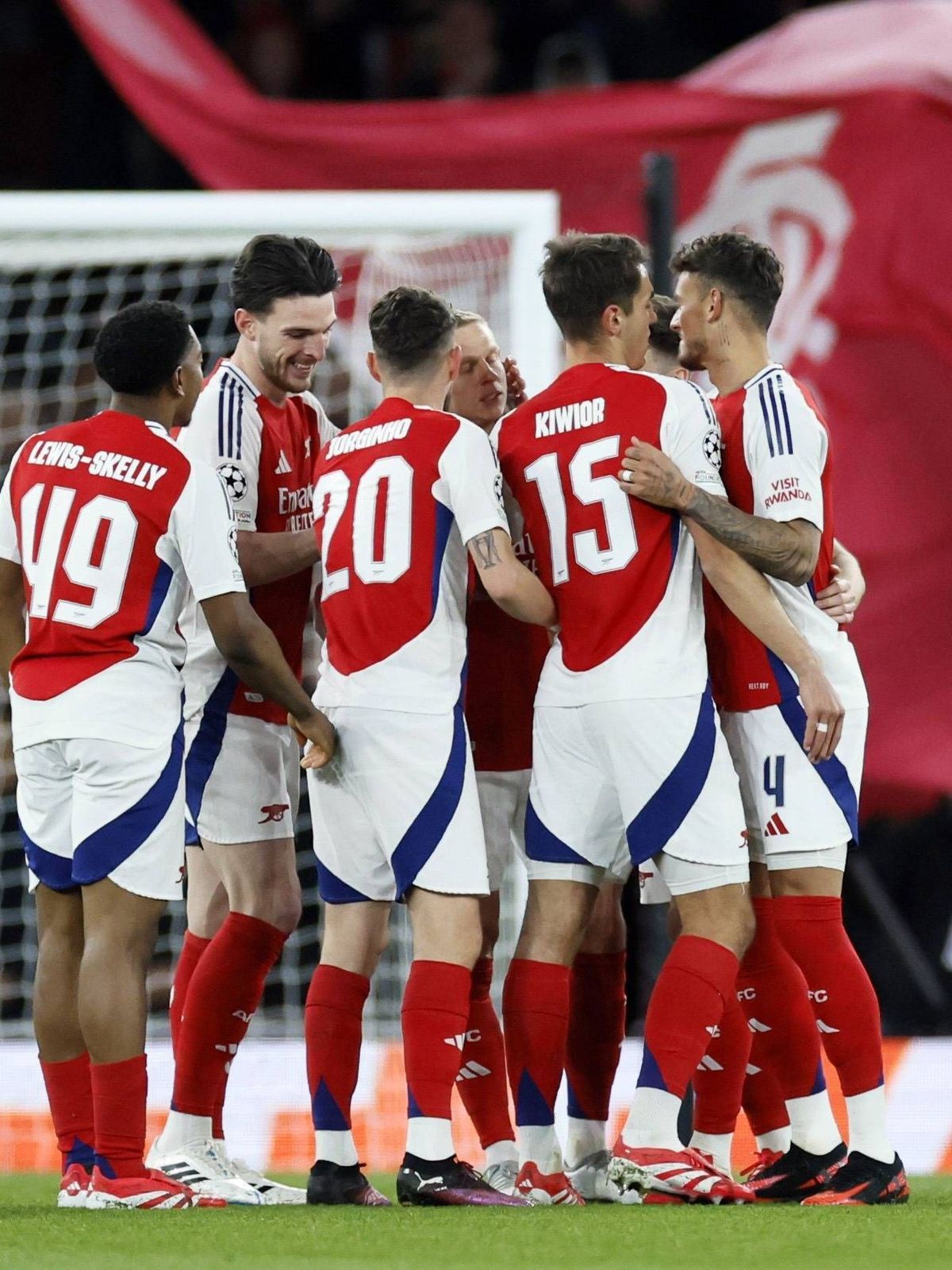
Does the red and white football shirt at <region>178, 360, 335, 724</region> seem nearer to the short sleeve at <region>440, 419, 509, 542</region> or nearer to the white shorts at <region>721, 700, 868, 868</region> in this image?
the short sleeve at <region>440, 419, 509, 542</region>

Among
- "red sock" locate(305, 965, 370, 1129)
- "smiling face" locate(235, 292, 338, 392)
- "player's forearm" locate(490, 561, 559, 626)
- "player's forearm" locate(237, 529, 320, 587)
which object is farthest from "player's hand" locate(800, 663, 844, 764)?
"smiling face" locate(235, 292, 338, 392)

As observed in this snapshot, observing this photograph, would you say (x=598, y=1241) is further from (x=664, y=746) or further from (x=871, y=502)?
(x=871, y=502)

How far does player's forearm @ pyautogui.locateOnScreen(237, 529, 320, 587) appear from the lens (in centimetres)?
502

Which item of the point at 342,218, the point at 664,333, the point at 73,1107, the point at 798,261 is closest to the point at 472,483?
the point at 664,333

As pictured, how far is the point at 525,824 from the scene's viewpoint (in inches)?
184

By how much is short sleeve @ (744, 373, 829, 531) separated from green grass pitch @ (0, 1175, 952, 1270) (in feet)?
Result: 4.97

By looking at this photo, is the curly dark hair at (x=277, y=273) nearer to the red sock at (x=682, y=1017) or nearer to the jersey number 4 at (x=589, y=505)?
the jersey number 4 at (x=589, y=505)

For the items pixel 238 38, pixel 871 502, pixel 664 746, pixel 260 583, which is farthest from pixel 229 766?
pixel 238 38

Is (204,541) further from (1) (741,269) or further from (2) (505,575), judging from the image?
(1) (741,269)

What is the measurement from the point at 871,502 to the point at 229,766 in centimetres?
384

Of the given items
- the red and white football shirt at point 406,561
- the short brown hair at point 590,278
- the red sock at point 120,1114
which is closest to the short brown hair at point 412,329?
the red and white football shirt at point 406,561

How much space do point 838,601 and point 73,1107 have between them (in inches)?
82.0

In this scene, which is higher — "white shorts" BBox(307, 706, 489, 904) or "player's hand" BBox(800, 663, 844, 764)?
"player's hand" BBox(800, 663, 844, 764)

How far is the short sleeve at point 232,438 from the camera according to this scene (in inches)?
198
